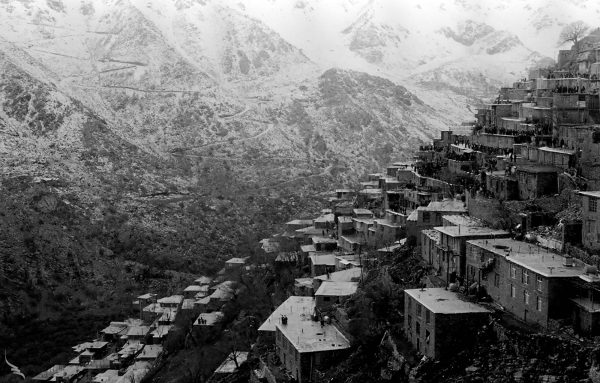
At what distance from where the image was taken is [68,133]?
279 ft

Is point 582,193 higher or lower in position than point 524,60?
lower

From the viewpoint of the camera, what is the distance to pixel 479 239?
28656mm

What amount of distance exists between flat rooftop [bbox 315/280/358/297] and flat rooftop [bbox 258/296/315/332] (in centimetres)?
111

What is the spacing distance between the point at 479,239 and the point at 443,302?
11.0 feet

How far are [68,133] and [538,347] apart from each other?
71345mm

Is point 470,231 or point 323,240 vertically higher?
point 470,231

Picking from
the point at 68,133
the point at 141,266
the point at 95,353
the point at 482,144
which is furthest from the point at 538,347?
the point at 68,133

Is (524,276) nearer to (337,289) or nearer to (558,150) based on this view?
(558,150)

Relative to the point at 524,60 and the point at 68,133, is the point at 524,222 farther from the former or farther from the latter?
the point at 524,60

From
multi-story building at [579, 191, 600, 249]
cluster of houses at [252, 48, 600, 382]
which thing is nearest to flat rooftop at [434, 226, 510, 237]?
cluster of houses at [252, 48, 600, 382]

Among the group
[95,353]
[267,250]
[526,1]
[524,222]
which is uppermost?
[526,1]

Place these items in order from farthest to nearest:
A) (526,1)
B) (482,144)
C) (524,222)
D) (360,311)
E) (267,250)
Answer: (526,1), (267,250), (482,144), (360,311), (524,222)

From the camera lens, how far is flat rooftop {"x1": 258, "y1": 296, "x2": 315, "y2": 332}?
35469 millimetres

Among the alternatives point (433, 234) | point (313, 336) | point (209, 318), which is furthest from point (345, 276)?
point (209, 318)
